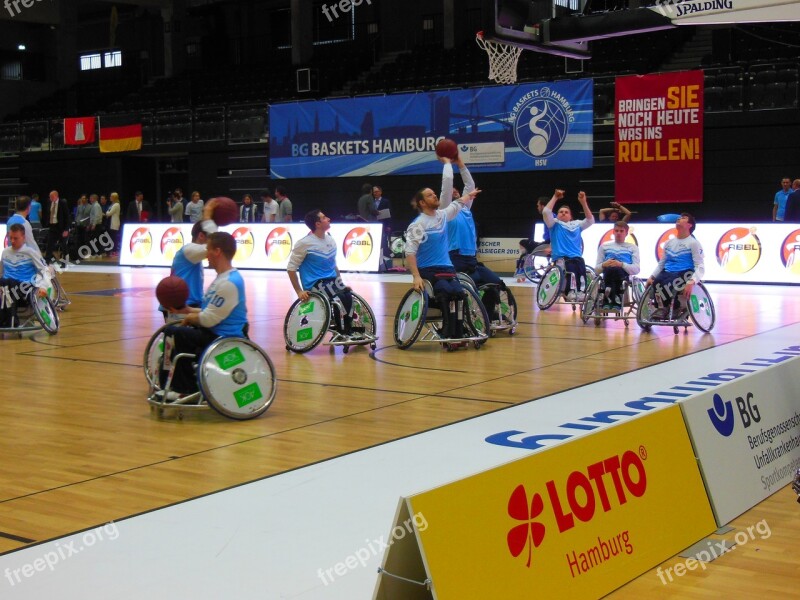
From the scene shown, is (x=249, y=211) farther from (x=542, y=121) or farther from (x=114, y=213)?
(x=542, y=121)

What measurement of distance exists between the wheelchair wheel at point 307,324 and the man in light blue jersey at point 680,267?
391 centimetres

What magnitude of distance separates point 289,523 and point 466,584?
172 centimetres

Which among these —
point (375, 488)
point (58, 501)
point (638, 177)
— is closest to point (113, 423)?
point (58, 501)

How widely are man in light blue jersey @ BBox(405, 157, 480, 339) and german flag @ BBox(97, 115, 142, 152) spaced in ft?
68.3

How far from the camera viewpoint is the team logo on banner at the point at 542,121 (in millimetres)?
21594

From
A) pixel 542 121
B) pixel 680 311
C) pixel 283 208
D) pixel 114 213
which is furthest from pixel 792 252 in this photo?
pixel 114 213

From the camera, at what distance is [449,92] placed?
76.1ft

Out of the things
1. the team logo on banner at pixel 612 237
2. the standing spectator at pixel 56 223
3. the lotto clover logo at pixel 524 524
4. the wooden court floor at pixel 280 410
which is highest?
the standing spectator at pixel 56 223

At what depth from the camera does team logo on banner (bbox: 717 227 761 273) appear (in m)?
17.2

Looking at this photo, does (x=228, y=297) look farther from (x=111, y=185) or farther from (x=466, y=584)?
(x=111, y=185)

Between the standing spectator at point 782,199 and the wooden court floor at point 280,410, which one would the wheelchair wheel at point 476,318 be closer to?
the wooden court floor at point 280,410

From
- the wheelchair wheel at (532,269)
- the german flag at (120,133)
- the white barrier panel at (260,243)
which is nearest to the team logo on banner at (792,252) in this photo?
the wheelchair wheel at (532,269)

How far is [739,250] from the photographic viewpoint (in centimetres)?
1741

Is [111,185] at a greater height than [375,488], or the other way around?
[111,185]
